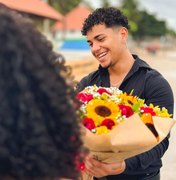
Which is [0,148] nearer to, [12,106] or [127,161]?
[12,106]

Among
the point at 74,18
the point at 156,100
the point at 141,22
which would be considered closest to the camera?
the point at 156,100

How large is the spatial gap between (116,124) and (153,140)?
167 mm

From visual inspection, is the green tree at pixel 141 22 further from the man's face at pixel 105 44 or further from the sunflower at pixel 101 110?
the sunflower at pixel 101 110

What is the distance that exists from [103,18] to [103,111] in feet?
2.98

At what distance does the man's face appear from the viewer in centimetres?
263

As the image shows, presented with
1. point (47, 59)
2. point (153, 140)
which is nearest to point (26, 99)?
point (47, 59)

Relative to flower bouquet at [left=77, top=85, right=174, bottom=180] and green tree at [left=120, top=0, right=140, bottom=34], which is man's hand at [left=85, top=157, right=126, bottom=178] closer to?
flower bouquet at [left=77, top=85, right=174, bottom=180]

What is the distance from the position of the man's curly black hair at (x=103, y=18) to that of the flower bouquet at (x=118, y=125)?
0.64 m

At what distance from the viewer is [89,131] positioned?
1789 millimetres

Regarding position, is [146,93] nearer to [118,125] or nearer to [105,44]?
[105,44]

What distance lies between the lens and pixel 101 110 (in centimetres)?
192

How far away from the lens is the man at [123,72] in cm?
238

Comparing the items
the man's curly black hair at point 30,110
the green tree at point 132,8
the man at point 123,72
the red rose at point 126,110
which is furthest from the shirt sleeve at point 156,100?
the green tree at point 132,8

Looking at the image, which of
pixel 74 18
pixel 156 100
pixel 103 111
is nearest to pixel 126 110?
pixel 103 111
